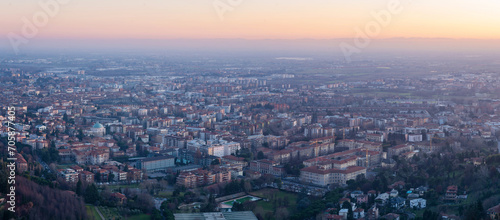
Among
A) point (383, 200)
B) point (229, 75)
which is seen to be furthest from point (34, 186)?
point (229, 75)

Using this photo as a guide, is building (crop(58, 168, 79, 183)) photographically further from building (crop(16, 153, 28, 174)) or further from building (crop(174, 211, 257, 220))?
building (crop(174, 211, 257, 220))

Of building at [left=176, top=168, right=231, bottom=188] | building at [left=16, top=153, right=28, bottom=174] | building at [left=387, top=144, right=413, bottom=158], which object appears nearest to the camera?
building at [left=16, top=153, right=28, bottom=174]

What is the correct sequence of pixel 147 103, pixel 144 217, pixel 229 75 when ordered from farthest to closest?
1. pixel 229 75
2. pixel 147 103
3. pixel 144 217

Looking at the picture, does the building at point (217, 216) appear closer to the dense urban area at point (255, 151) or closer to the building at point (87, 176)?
the dense urban area at point (255, 151)

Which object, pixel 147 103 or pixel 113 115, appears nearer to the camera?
pixel 113 115

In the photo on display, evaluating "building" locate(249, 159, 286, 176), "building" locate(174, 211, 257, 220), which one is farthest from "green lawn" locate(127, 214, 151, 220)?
"building" locate(249, 159, 286, 176)

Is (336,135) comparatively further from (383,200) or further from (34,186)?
(34,186)

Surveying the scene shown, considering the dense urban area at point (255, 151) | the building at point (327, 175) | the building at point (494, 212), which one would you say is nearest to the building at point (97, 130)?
the dense urban area at point (255, 151)
